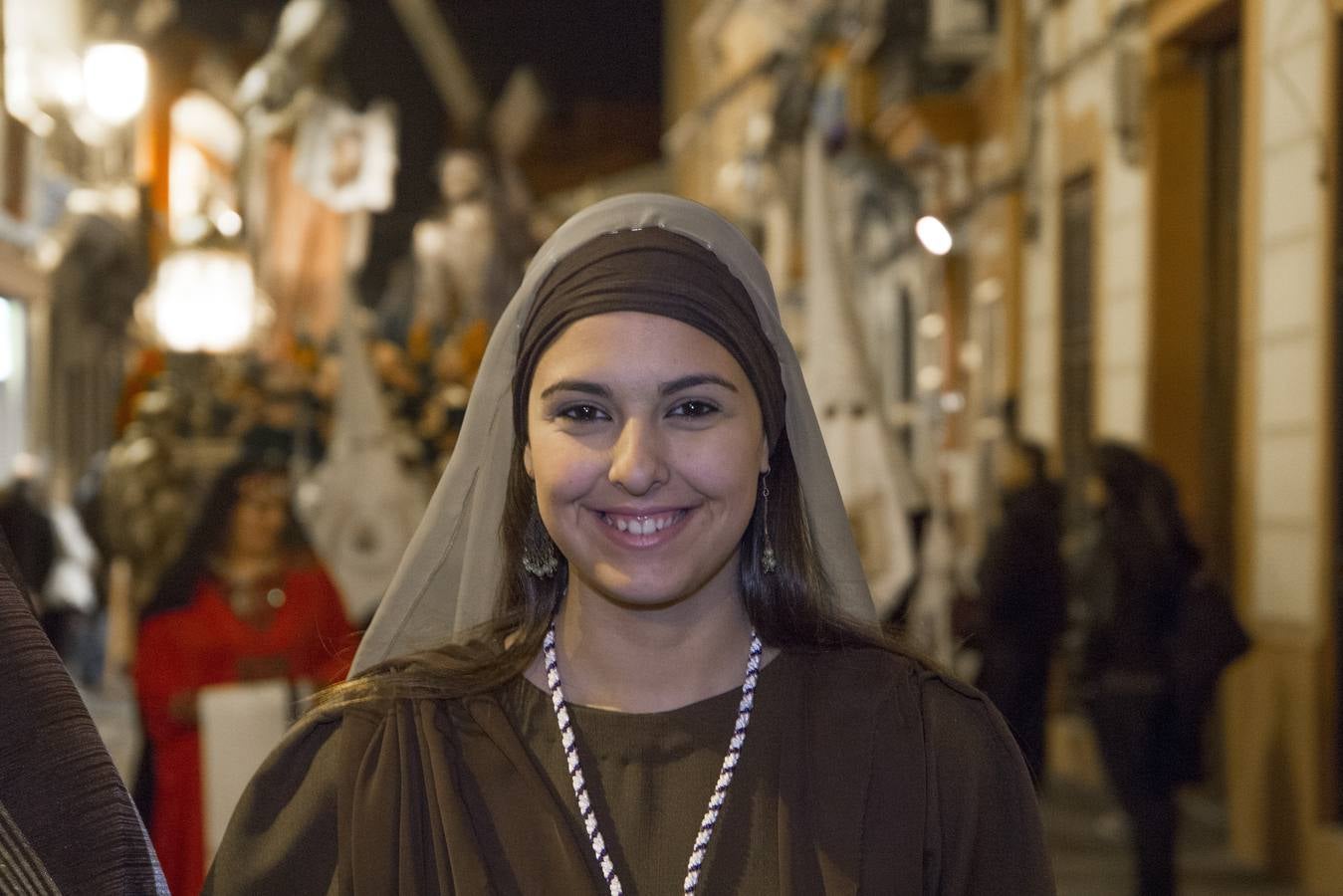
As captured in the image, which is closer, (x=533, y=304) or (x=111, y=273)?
(x=533, y=304)

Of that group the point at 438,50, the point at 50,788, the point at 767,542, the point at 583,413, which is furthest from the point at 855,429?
the point at 438,50

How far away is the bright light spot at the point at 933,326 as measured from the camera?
17.5m

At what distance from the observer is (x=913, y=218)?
61.7 feet

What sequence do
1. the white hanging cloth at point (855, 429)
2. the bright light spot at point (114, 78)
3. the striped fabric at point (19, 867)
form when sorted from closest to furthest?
the striped fabric at point (19, 867) → the white hanging cloth at point (855, 429) → the bright light spot at point (114, 78)

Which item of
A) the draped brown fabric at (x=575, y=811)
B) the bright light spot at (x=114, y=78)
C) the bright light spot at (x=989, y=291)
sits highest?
the bright light spot at (x=114, y=78)

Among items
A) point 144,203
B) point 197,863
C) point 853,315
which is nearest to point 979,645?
point 853,315

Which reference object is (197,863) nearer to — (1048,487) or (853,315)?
(853,315)

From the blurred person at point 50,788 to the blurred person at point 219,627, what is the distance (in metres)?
3.98

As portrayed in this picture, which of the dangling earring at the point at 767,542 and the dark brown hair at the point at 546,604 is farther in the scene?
the dangling earring at the point at 767,542

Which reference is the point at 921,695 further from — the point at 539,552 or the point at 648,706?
the point at 539,552

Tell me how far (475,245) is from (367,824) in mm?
13883

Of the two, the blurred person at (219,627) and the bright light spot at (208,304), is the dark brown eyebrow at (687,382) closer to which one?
the blurred person at (219,627)

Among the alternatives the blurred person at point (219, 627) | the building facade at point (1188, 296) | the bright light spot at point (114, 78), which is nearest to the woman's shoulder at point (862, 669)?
the blurred person at point (219, 627)

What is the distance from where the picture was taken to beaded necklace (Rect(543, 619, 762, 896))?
2309 millimetres
